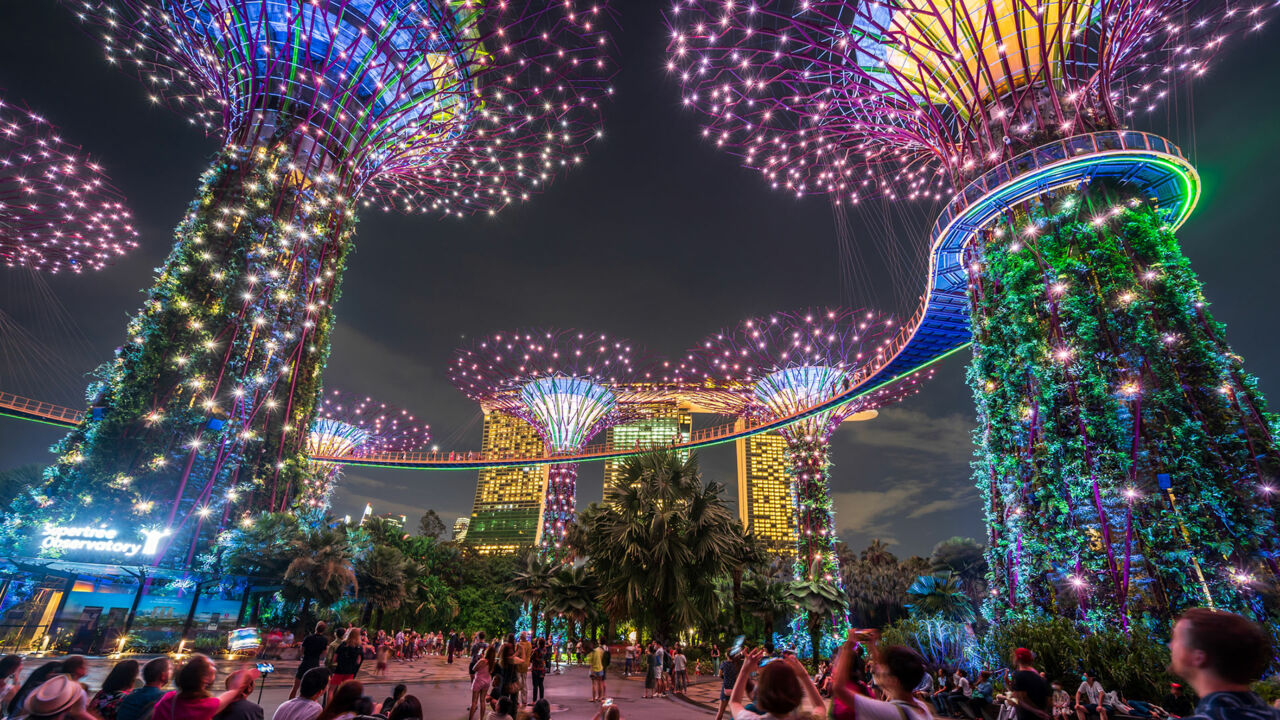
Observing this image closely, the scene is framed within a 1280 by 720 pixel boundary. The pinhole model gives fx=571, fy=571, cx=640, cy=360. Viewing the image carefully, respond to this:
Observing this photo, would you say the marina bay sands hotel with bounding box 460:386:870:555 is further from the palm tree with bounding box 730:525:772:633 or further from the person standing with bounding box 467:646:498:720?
the person standing with bounding box 467:646:498:720

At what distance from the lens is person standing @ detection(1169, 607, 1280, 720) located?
7.31ft

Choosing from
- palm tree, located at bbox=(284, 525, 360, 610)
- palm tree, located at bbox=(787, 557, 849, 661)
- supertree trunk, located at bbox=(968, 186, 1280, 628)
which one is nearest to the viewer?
supertree trunk, located at bbox=(968, 186, 1280, 628)

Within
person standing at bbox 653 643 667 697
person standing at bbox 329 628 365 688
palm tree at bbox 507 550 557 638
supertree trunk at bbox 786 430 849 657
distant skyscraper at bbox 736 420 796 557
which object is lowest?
person standing at bbox 653 643 667 697

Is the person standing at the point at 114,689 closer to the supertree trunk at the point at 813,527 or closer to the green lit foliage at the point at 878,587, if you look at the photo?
the supertree trunk at the point at 813,527

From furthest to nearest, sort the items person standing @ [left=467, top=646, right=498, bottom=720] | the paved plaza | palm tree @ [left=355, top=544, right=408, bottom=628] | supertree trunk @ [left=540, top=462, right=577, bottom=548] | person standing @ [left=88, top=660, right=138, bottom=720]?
supertree trunk @ [left=540, top=462, right=577, bottom=548] < palm tree @ [left=355, top=544, right=408, bottom=628] < the paved plaza < person standing @ [left=467, top=646, right=498, bottom=720] < person standing @ [left=88, top=660, right=138, bottom=720]

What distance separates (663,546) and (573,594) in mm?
10137

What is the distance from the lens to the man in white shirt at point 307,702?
13.4ft

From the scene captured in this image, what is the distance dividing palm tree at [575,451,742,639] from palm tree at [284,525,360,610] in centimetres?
984

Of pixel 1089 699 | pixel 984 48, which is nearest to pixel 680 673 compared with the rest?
pixel 1089 699

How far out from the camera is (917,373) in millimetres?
30984

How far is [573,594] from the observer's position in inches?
965

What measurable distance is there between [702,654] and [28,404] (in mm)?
39799

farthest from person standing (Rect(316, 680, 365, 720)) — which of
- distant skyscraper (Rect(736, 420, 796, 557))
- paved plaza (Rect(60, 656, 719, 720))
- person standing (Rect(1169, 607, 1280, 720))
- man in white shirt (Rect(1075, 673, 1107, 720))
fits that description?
distant skyscraper (Rect(736, 420, 796, 557))

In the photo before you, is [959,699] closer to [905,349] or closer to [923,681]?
[923,681]
